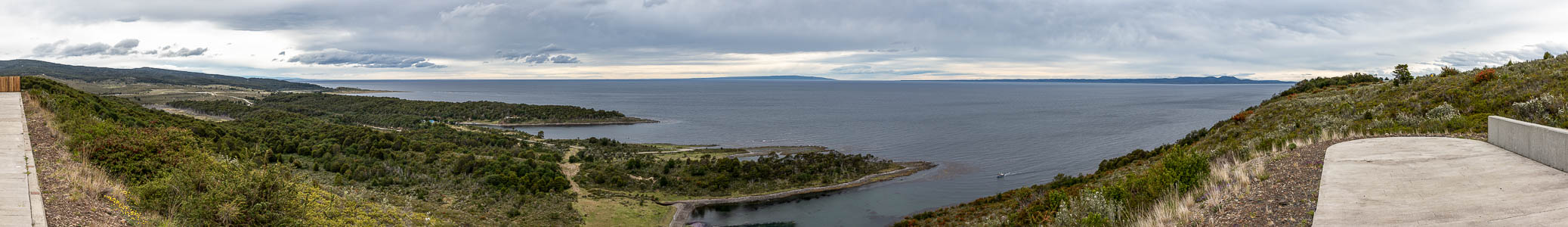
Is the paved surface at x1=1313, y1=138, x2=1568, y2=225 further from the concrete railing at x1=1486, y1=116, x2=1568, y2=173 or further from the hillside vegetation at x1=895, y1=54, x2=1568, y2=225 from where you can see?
the hillside vegetation at x1=895, y1=54, x2=1568, y2=225

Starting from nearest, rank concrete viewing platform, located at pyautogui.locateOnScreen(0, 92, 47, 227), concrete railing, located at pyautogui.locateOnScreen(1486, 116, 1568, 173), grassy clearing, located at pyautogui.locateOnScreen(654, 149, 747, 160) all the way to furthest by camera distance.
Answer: concrete viewing platform, located at pyautogui.locateOnScreen(0, 92, 47, 227) → concrete railing, located at pyautogui.locateOnScreen(1486, 116, 1568, 173) → grassy clearing, located at pyautogui.locateOnScreen(654, 149, 747, 160)

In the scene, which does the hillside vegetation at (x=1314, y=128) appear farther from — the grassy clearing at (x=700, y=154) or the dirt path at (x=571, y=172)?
the grassy clearing at (x=700, y=154)

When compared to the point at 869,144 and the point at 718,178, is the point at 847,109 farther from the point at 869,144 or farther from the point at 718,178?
the point at 718,178

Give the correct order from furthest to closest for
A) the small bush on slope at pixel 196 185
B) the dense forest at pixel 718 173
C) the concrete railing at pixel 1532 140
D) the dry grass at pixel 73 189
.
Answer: the dense forest at pixel 718 173 < the concrete railing at pixel 1532 140 < the small bush on slope at pixel 196 185 < the dry grass at pixel 73 189

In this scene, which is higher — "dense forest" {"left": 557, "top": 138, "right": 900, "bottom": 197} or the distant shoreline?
the distant shoreline

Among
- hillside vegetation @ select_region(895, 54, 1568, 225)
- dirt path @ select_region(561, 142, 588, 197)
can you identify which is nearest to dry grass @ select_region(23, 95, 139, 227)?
hillside vegetation @ select_region(895, 54, 1568, 225)

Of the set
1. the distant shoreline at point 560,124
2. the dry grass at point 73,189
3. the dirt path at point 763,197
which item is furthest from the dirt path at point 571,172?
the distant shoreline at point 560,124
